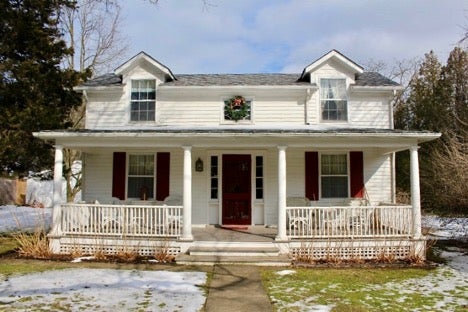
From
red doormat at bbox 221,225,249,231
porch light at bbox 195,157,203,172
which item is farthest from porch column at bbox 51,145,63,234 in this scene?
red doormat at bbox 221,225,249,231

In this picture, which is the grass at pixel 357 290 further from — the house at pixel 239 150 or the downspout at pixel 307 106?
the downspout at pixel 307 106

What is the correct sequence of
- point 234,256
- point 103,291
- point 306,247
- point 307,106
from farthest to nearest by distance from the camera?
point 307,106
point 306,247
point 234,256
point 103,291

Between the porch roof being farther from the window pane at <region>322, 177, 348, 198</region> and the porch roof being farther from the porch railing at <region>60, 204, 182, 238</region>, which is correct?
the window pane at <region>322, 177, 348, 198</region>

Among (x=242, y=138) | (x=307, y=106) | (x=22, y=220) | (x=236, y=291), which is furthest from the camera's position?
(x=22, y=220)

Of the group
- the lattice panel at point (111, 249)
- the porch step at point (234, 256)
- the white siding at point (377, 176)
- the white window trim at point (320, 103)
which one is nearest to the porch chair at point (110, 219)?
the lattice panel at point (111, 249)

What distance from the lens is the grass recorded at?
20.6 ft

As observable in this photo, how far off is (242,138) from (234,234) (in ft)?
9.28

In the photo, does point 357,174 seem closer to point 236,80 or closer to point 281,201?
point 281,201

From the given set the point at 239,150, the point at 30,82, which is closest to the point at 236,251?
the point at 239,150

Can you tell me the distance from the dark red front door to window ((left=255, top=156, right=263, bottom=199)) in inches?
8.9

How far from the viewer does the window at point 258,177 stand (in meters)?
12.5

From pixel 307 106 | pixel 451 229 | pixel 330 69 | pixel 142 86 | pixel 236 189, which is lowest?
pixel 451 229

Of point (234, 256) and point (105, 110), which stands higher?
point (105, 110)

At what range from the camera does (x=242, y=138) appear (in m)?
10.1
